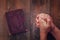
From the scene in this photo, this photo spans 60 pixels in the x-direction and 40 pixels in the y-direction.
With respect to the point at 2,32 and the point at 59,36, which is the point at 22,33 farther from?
the point at 59,36

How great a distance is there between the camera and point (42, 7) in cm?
112

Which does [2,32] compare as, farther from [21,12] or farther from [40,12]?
[40,12]

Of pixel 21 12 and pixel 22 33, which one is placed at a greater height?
pixel 21 12

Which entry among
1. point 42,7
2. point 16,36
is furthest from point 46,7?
point 16,36

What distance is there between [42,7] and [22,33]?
23 centimetres

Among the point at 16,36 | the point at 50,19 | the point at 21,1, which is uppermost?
the point at 21,1

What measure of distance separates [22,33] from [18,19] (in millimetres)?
105

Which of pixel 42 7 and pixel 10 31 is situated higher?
pixel 42 7

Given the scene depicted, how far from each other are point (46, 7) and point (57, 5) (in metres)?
0.08

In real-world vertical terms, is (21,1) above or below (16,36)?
above

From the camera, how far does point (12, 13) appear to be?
1.14 metres

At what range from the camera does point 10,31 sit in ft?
3.70

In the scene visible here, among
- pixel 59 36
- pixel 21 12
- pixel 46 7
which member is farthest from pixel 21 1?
pixel 59 36

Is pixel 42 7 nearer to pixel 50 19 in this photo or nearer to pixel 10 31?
pixel 50 19
